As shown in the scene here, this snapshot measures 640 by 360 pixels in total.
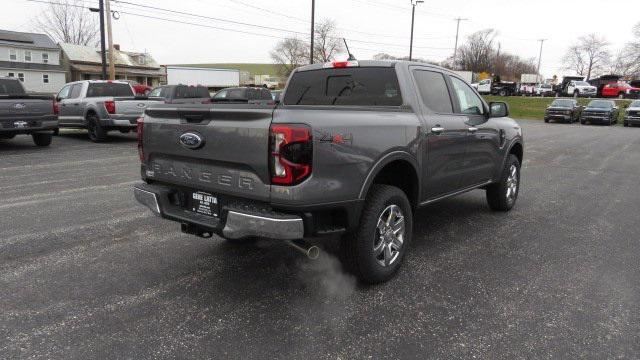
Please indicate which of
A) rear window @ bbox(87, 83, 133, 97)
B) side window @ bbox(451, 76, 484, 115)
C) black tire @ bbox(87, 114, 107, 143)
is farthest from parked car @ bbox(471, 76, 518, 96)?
side window @ bbox(451, 76, 484, 115)

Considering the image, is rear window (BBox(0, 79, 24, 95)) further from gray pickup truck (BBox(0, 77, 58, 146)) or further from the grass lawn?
the grass lawn

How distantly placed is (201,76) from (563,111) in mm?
39307

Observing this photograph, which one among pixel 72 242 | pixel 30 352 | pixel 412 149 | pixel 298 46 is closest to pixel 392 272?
pixel 412 149

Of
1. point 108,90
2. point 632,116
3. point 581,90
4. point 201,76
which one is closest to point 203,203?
point 108,90

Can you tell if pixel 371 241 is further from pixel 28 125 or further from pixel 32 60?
pixel 32 60

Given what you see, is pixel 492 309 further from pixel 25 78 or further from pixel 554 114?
pixel 25 78

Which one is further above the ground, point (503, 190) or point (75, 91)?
point (75, 91)

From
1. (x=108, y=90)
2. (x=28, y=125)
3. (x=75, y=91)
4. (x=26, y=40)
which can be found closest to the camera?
(x=28, y=125)

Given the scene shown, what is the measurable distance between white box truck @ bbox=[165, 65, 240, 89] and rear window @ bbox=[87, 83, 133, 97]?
37119mm

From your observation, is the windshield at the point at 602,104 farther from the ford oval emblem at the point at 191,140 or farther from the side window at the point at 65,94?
the ford oval emblem at the point at 191,140

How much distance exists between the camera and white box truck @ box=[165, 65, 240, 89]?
5156cm

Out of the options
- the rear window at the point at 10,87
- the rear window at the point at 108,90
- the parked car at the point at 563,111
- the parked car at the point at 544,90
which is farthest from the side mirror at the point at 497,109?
the parked car at the point at 544,90

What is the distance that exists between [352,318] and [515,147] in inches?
168

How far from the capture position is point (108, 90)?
47.9 feet
